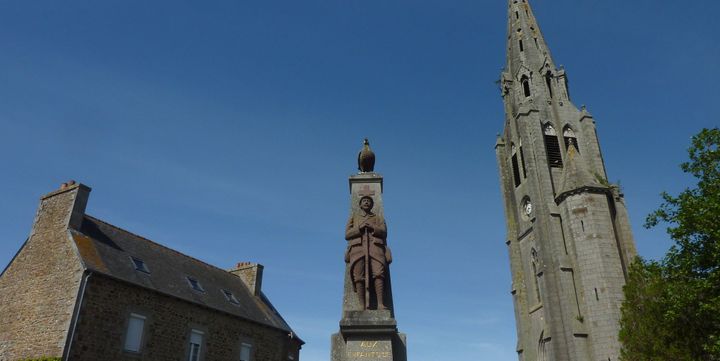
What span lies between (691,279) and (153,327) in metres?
19.6

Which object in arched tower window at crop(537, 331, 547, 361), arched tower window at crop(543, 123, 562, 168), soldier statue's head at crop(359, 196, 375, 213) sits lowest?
soldier statue's head at crop(359, 196, 375, 213)

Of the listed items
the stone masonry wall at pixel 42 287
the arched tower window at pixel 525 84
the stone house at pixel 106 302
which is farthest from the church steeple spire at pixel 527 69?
the stone masonry wall at pixel 42 287

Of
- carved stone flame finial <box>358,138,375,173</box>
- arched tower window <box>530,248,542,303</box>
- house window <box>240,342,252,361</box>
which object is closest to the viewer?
carved stone flame finial <box>358,138,375,173</box>

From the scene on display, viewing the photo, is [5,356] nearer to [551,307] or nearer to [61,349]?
[61,349]

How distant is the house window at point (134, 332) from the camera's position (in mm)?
18391

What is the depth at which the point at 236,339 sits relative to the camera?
22.9 metres

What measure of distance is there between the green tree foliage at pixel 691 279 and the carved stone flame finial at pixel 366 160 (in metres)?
12.5

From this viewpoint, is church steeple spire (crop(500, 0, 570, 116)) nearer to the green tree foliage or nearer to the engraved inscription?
the green tree foliage

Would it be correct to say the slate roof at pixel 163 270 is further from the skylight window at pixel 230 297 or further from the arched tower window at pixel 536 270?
the arched tower window at pixel 536 270

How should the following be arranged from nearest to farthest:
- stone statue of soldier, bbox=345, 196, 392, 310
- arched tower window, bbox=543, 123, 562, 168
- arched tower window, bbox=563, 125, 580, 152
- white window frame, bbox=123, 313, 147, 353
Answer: stone statue of soldier, bbox=345, 196, 392, 310
white window frame, bbox=123, 313, 147, 353
arched tower window, bbox=543, 123, 562, 168
arched tower window, bbox=563, 125, 580, 152

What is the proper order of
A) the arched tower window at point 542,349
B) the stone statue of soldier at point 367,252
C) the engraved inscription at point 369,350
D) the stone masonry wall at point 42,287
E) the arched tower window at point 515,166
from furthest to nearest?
the arched tower window at point 515,166, the arched tower window at point 542,349, the stone masonry wall at point 42,287, the stone statue of soldier at point 367,252, the engraved inscription at point 369,350

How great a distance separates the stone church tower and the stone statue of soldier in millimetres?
23037

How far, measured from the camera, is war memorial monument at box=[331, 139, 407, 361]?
8250 mm

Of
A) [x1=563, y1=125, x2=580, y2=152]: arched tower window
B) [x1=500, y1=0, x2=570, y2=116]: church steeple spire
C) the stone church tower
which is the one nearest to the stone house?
the stone church tower
